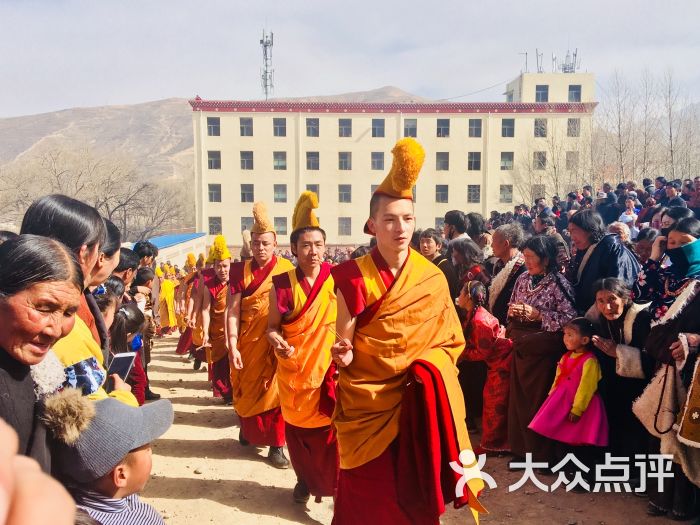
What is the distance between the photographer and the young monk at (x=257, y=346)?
4586 mm

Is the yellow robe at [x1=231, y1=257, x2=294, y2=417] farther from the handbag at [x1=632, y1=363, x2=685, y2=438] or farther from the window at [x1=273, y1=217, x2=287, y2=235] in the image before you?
the window at [x1=273, y1=217, x2=287, y2=235]

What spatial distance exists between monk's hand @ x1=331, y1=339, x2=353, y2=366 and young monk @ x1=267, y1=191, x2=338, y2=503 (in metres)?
1.11

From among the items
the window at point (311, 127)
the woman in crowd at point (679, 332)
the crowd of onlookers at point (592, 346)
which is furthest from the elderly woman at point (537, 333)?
the window at point (311, 127)

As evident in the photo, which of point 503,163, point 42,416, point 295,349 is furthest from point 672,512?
point 503,163

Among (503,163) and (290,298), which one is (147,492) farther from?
(503,163)

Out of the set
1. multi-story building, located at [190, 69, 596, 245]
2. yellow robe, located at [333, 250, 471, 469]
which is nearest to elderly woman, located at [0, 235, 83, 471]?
yellow robe, located at [333, 250, 471, 469]

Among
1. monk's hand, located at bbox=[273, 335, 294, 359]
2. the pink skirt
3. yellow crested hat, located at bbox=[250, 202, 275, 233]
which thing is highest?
yellow crested hat, located at bbox=[250, 202, 275, 233]

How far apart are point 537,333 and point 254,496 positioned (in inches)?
96.0

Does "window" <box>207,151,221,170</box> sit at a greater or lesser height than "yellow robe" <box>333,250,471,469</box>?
greater

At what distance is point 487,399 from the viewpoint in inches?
183

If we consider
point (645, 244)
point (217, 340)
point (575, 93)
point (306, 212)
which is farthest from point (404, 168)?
point (575, 93)

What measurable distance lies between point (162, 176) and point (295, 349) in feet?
334

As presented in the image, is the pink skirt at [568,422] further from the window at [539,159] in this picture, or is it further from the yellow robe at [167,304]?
the window at [539,159]

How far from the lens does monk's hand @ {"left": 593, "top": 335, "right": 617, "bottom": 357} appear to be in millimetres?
3621
